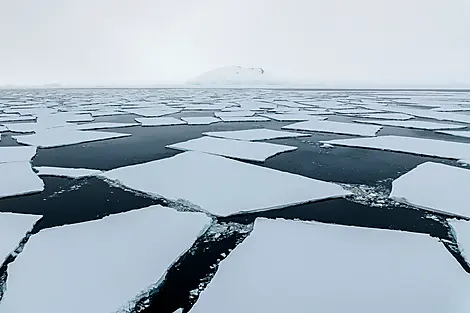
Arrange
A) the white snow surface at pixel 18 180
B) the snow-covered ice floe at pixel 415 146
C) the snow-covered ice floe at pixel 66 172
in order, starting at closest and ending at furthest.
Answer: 1. the white snow surface at pixel 18 180
2. the snow-covered ice floe at pixel 66 172
3. the snow-covered ice floe at pixel 415 146

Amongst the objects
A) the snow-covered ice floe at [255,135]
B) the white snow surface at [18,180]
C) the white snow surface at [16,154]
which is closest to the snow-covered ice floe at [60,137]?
the white snow surface at [16,154]

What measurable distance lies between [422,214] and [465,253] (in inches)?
16.0

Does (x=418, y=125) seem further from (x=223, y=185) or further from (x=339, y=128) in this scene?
(x=223, y=185)

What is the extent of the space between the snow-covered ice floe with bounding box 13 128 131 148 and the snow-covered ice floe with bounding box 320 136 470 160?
2.32 m

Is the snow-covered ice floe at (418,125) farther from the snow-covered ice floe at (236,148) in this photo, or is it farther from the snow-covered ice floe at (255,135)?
the snow-covered ice floe at (236,148)

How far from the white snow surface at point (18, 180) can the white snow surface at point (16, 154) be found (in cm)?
14

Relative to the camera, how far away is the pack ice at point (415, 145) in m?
2.83

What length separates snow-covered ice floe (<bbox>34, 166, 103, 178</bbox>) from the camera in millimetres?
2270

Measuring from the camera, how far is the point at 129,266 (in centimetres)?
120

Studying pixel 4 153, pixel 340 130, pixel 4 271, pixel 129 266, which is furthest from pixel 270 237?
pixel 340 130

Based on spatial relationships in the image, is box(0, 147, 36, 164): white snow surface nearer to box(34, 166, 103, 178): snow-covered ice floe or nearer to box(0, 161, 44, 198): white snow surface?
box(0, 161, 44, 198): white snow surface

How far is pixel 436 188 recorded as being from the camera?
1.97 m

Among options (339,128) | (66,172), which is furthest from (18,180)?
(339,128)

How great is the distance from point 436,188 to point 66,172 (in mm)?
2244
